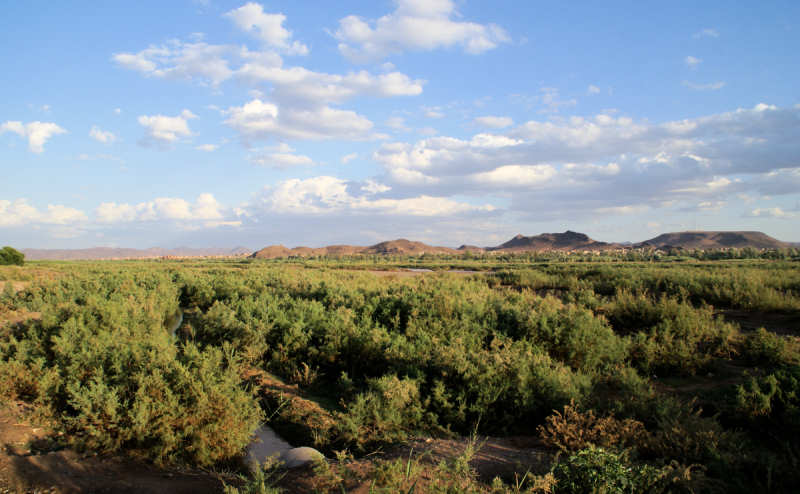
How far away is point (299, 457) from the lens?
5.64m

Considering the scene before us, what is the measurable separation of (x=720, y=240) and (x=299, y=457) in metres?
143

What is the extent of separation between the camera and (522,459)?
17.7 ft

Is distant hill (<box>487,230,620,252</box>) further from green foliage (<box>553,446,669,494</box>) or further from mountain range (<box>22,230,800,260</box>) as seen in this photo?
green foliage (<box>553,446,669,494</box>)

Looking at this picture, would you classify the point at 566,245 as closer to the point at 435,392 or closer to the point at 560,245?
the point at 560,245

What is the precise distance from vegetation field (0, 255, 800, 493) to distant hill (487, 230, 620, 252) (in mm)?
122657

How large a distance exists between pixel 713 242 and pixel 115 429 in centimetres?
14373

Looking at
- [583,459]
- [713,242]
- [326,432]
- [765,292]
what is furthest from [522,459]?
[713,242]

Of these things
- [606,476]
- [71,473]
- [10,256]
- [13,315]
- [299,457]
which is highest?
[10,256]

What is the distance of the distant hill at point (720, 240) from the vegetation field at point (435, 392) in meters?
114

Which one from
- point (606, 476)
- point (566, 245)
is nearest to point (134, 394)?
point (606, 476)

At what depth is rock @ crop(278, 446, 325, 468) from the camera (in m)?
5.43

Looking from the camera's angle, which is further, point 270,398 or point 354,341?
point 354,341

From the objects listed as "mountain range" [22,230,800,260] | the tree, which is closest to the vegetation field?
the tree

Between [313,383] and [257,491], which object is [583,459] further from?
[313,383]
